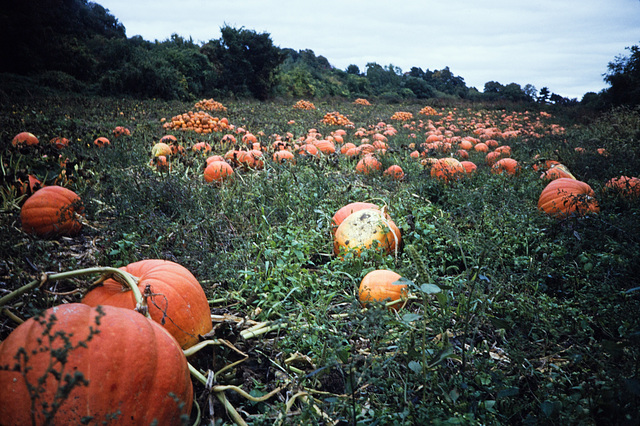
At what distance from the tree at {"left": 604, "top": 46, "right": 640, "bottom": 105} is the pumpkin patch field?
14934mm

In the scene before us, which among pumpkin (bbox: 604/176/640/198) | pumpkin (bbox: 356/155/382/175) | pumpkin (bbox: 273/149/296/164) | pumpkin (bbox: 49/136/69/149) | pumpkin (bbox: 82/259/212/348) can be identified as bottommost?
pumpkin (bbox: 82/259/212/348)

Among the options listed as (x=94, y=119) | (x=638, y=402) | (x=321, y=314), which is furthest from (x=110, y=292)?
(x=94, y=119)

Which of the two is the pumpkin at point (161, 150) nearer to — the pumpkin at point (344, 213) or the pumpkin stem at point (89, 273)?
the pumpkin at point (344, 213)

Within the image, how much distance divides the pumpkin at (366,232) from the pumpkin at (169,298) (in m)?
1.38

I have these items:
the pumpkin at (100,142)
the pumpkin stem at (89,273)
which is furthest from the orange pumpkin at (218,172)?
the pumpkin stem at (89,273)

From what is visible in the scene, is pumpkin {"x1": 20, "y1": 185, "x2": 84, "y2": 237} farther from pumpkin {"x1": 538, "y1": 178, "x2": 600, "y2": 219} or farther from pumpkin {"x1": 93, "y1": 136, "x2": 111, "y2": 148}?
pumpkin {"x1": 538, "y1": 178, "x2": 600, "y2": 219}

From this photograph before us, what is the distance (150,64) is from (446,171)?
1828cm

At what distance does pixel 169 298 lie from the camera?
1.89 meters

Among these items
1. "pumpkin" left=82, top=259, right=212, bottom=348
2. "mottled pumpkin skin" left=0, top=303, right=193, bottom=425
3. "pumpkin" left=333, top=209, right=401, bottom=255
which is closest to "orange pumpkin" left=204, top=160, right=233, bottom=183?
"pumpkin" left=333, top=209, right=401, bottom=255

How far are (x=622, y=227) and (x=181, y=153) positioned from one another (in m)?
5.84

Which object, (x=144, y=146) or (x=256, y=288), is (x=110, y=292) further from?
(x=144, y=146)

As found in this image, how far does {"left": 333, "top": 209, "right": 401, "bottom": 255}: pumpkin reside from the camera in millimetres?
3080

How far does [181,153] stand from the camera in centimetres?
591

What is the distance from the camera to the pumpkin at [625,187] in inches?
151
